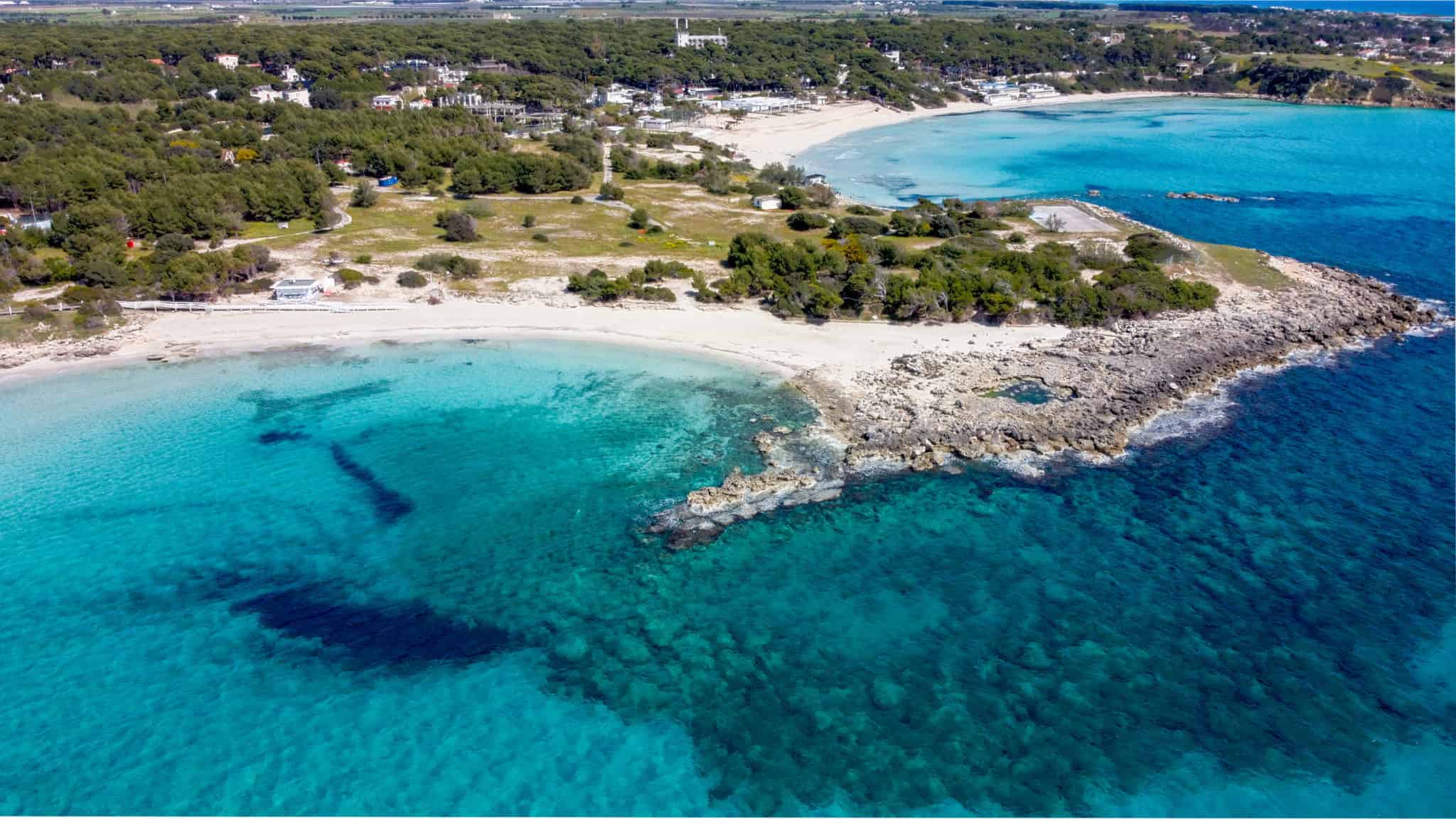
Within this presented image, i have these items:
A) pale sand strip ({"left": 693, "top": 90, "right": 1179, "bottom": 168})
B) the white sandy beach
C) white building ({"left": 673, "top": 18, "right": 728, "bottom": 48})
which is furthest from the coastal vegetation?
white building ({"left": 673, "top": 18, "right": 728, "bottom": 48})

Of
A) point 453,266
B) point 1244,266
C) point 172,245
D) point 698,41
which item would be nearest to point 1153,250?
point 1244,266

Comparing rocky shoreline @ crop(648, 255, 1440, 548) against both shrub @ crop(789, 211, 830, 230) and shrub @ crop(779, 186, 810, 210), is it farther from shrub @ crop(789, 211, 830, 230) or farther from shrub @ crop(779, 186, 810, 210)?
shrub @ crop(779, 186, 810, 210)

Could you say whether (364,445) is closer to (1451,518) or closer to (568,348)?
(568,348)

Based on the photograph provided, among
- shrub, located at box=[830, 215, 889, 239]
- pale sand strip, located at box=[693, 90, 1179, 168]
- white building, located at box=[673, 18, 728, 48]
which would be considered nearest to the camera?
shrub, located at box=[830, 215, 889, 239]

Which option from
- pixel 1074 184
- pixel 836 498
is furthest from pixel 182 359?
pixel 1074 184

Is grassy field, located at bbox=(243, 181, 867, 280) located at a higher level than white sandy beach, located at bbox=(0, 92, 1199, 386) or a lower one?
higher

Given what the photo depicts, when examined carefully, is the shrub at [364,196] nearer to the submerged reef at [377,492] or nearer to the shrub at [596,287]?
the shrub at [596,287]
